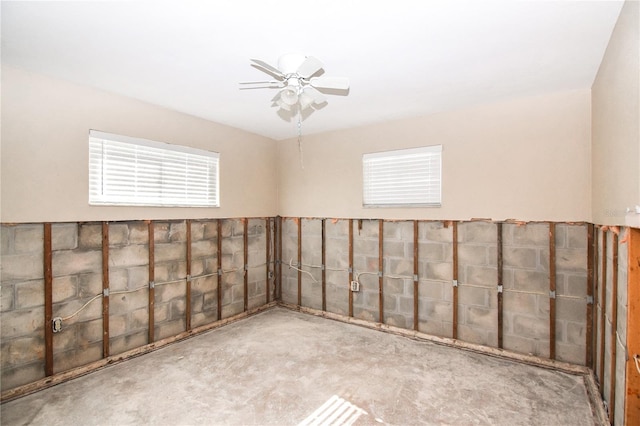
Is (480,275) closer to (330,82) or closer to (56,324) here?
(330,82)

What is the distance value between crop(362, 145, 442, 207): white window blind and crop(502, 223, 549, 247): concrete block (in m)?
0.79

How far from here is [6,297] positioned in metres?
2.62

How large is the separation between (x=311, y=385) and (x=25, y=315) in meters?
2.52

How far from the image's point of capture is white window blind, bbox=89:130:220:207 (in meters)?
3.17

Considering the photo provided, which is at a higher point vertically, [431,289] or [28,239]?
[28,239]

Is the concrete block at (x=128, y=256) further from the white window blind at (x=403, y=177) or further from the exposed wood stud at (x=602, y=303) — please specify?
the exposed wood stud at (x=602, y=303)

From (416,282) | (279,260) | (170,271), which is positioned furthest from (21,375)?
(416,282)

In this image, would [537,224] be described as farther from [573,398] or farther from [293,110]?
[293,110]

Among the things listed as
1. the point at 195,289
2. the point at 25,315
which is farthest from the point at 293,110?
the point at 25,315

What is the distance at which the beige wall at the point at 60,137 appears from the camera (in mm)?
2617

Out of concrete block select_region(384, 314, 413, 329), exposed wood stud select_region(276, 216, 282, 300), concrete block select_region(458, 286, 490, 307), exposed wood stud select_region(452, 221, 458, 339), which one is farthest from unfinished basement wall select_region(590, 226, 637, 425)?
exposed wood stud select_region(276, 216, 282, 300)

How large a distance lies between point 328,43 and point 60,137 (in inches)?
99.9

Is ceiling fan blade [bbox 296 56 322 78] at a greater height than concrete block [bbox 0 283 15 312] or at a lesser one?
greater

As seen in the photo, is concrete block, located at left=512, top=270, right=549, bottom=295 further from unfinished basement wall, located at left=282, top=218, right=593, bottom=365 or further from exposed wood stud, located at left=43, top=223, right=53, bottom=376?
exposed wood stud, located at left=43, top=223, right=53, bottom=376
